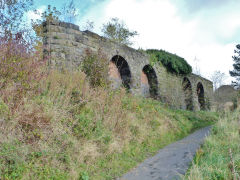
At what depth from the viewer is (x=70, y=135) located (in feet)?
12.4

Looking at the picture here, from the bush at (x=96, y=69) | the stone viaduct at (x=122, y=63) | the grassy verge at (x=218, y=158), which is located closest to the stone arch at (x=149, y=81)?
the stone viaduct at (x=122, y=63)

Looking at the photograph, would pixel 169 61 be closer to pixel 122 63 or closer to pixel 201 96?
pixel 122 63

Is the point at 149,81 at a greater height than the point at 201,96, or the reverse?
the point at 149,81

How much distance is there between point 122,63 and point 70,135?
19.9 ft

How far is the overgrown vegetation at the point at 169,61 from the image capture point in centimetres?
1233

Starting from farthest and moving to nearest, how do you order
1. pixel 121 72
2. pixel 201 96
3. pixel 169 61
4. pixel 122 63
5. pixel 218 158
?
pixel 201 96 → pixel 169 61 → pixel 121 72 → pixel 122 63 → pixel 218 158

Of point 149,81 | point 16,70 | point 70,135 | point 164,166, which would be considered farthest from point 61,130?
point 149,81


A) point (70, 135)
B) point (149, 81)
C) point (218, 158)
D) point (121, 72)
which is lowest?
point (218, 158)

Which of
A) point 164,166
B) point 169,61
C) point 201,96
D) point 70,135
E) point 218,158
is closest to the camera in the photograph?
point 218,158

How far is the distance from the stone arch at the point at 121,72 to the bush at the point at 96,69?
9.16 ft

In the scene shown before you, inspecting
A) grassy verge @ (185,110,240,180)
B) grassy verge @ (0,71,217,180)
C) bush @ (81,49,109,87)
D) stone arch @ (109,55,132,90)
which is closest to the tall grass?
grassy verge @ (0,71,217,180)

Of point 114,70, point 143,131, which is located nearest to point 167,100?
point 114,70

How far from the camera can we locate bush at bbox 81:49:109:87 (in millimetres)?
6242

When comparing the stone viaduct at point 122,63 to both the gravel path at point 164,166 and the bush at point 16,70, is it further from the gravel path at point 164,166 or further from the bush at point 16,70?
the gravel path at point 164,166
